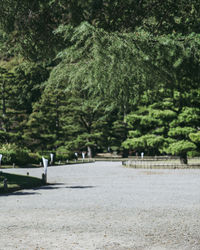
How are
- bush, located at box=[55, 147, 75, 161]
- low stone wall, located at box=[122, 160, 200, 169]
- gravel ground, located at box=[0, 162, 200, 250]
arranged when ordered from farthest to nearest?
bush, located at box=[55, 147, 75, 161]
low stone wall, located at box=[122, 160, 200, 169]
gravel ground, located at box=[0, 162, 200, 250]

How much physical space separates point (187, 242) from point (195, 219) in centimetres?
233

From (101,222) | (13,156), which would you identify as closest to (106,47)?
(101,222)

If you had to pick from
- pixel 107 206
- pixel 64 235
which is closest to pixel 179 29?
pixel 64 235

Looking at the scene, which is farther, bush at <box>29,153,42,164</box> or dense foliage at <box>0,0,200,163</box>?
bush at <box>29,153,42,164</box>

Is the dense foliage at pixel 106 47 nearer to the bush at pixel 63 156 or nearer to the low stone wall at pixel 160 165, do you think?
the low stone wall at pixel 160 165

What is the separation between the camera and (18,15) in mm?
6465

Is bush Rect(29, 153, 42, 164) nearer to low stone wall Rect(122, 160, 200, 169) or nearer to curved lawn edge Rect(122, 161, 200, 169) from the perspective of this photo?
low stone wall Rect(122, 160, 200, 169)

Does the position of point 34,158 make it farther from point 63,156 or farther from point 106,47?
point 106,47

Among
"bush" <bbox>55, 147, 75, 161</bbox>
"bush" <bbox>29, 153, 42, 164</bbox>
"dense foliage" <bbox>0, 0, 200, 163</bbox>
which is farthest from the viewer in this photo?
"bush" <bbox>55, 147, 75, 161</bbox>

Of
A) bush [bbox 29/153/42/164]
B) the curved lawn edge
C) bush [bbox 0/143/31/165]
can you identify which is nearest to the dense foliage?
the curved lawn edge

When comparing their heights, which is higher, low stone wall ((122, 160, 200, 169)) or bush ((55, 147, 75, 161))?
bush ((55, 147, 75, 161))

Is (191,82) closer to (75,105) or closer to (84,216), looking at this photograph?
(84,216)

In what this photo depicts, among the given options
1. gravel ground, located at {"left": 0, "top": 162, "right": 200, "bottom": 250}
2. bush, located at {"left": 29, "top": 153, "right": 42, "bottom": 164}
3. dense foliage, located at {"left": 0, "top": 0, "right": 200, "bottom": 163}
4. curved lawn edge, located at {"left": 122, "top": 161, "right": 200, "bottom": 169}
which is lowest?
gravel ground, located at {"left": 0, "top": 162, "right": 200, "bottom": 250}

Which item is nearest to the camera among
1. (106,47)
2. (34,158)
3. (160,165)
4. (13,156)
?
(106,47)
